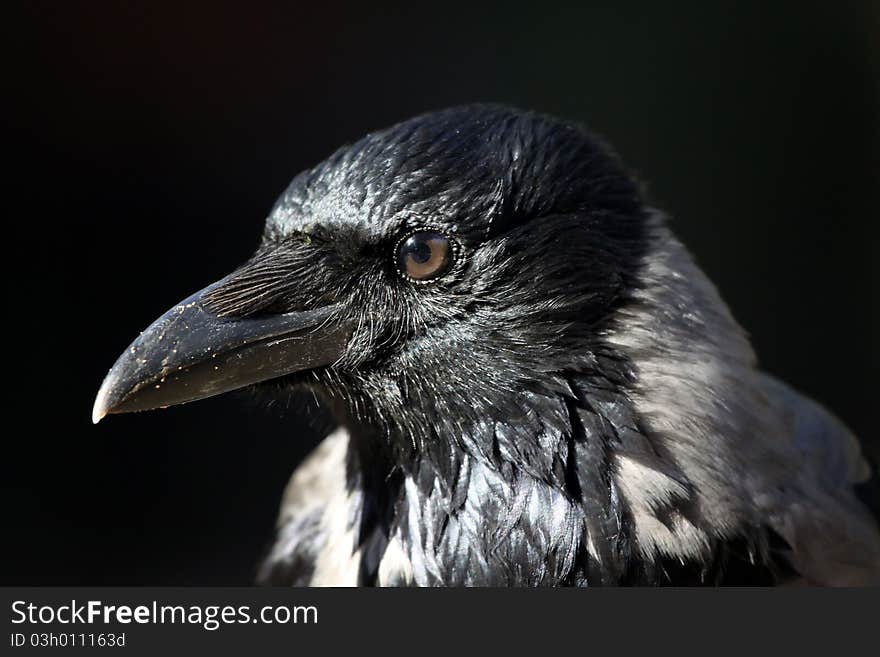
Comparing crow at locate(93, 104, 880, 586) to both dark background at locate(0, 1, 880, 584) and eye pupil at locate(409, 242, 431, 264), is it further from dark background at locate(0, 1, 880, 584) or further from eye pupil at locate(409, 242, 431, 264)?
dark background at locate(0, 1, 880, 584)

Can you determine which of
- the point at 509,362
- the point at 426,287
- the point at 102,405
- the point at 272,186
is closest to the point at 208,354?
the point at 102,405

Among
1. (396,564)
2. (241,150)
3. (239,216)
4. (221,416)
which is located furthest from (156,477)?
(396,564)

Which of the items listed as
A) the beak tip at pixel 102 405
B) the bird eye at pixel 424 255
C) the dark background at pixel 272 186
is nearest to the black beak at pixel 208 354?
the beak tip at pixel 102 405

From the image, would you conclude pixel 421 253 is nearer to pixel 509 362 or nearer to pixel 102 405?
pixel 509 362

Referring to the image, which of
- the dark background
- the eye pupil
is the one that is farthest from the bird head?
the dark background

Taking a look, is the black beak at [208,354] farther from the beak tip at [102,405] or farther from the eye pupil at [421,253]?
the eye pupil at [421,253]

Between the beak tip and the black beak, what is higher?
the black beak
